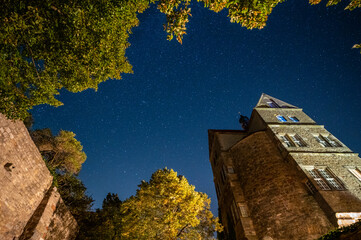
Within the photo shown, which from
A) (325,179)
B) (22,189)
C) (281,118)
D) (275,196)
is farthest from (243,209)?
(22,189)

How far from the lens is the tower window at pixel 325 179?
43.5 ft

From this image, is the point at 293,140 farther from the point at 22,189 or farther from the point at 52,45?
the point at 22,189

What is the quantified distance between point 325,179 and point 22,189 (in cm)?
1993

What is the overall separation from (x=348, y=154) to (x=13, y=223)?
79.7 ft

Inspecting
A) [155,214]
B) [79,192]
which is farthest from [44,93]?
[79,192]

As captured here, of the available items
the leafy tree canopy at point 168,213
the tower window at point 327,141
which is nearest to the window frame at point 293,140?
the tower window at point 327,141

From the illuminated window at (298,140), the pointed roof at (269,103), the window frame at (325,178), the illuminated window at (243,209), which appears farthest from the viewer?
the pointed roof at (269,103)

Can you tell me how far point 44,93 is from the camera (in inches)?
330

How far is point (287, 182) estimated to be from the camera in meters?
14.5

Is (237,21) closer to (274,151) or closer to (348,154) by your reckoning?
(274,151)

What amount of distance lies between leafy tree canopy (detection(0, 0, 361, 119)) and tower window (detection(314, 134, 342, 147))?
1443 cm

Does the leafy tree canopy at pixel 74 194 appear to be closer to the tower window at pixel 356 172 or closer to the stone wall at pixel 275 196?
the stone wall at pixel 275 196

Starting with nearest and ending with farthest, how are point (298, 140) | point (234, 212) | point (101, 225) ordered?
point (101, 225), point (234, 212), point (298, 140)

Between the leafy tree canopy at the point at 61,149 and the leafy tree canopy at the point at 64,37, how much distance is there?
14665 millimetres
